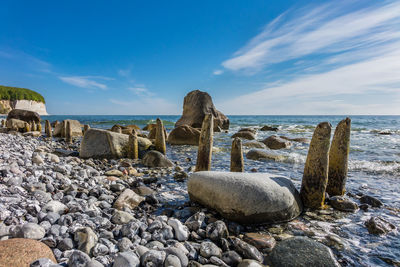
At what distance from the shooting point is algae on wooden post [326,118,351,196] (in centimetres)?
524

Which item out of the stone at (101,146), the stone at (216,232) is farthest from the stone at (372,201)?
the stone at (101,146)

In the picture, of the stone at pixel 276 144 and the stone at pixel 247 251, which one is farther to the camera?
the stone at pixel 276 144

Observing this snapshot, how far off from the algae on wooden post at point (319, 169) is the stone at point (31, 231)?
16.2ft

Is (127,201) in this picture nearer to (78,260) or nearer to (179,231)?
(179,231)

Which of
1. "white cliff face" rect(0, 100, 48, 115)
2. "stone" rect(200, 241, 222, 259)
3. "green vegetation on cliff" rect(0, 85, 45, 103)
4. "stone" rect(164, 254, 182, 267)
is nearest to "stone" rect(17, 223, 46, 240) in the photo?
"stone" rect(164, 254, 182, 267)

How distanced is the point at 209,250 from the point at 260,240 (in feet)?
3.09

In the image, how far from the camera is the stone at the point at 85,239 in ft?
8.69

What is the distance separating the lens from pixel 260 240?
136 inches

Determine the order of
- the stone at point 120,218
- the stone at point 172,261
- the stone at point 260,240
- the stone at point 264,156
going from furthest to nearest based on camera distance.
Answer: the stone at point 264,156
the stone at point 120,218
the stone at point 260,240
the stone at point 172,261

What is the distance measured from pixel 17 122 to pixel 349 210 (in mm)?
28071

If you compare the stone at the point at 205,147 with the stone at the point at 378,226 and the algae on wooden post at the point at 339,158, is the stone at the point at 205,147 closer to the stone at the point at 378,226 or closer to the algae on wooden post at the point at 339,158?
the algae on wooden post at the point at 339,158

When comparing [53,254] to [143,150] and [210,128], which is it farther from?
[143,150]

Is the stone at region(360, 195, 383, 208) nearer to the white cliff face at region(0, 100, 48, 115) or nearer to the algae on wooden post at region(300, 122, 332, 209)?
the algae on wooden post at region(300, 122, 332, 209)

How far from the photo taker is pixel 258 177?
14.8ft
